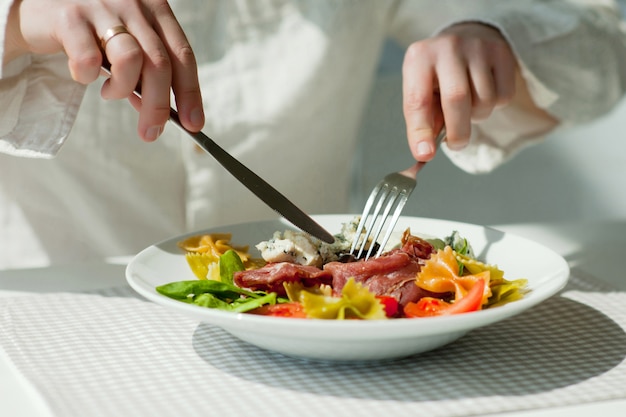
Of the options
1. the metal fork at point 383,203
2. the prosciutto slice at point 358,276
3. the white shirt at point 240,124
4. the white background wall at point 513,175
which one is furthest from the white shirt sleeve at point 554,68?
the white background wall at point 513,175

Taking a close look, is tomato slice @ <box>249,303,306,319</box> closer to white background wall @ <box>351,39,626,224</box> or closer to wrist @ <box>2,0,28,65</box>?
wrist @ <box>2,0,28,65</box>

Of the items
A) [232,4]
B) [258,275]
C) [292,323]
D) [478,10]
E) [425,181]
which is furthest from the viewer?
[425,181]

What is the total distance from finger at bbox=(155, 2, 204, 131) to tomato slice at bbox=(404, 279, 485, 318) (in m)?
0.29

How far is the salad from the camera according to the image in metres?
0.64

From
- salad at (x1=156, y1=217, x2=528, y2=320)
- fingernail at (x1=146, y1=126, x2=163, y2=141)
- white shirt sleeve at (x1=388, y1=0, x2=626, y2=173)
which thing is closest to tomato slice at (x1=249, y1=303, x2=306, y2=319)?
salad at (x1=156, y1=217, x2=528, y2=320)

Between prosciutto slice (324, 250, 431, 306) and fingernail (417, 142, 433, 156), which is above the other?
fingernail (417, 142, 433, 156)

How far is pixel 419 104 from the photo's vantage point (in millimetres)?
954

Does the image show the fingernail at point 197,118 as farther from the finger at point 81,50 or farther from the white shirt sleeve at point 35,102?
the white shirt sleeve at point 35,102

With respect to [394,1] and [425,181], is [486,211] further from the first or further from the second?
[394,1]

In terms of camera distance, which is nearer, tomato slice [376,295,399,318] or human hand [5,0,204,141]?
tomato slice [376,295,399,318]

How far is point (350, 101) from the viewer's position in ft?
5.07

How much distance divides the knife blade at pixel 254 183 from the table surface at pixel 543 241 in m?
0.27

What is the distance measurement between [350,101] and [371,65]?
0.09 metres

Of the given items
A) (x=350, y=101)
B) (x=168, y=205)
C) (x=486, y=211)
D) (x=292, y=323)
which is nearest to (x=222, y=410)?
(x=292, y=323)
